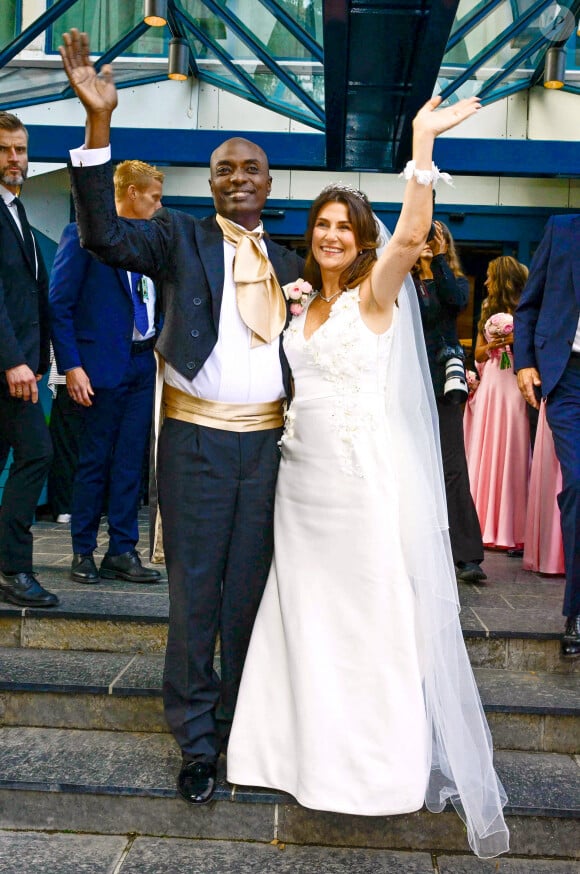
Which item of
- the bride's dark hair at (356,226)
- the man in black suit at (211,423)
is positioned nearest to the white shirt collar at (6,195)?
the man in black suit at (211,423)

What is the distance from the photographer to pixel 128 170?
4.46m

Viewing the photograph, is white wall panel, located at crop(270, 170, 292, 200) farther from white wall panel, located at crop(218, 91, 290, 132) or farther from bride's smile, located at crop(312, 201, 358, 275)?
bride's smile, located at crop(312, 201, 358, 275)

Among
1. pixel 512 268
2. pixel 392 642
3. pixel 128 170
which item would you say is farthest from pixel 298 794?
pixel 512 268

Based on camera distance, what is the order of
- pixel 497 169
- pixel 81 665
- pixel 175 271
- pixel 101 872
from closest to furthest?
pixel 101 872
pixel 175 271
pixel 81 665
pixel 497 169

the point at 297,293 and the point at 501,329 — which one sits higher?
the point at 297,293

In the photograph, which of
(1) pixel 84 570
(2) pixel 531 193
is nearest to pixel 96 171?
(1) pixel 84 570

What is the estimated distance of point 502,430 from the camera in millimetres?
6441

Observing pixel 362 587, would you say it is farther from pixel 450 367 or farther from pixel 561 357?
pixel 450 367

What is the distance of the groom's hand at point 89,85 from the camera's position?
2.40 metres

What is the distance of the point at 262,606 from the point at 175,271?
1.17 m

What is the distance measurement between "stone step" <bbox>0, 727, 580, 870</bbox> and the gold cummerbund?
1.22m

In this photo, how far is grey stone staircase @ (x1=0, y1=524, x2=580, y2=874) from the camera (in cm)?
284

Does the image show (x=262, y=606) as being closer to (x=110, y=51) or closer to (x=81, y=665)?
(x=81, y=665)

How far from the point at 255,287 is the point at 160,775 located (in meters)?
1.72
